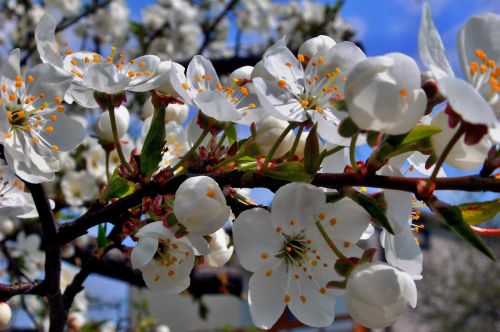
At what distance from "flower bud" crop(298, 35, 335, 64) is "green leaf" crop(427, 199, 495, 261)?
330mm

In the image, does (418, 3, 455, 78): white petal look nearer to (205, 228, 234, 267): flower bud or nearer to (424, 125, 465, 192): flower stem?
(424, 125, 465, 192): flower stem

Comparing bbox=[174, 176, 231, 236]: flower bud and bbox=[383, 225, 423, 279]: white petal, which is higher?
bbox=[174, 176, 231, 236]: flower bud

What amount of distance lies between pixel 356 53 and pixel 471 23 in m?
0.16

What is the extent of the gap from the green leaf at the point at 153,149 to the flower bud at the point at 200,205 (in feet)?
0.29

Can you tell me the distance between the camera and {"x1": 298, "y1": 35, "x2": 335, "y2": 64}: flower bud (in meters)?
0.92

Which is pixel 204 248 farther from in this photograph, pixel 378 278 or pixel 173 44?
pixel 173 44

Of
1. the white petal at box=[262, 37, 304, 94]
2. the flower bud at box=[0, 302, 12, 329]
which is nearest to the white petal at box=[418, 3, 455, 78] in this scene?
the white petal at box=[262, 37, 304, 94]

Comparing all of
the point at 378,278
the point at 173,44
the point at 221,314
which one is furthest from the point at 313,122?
the point at 221,314

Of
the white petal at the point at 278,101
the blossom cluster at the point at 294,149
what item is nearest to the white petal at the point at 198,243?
the blossom cluster at the point at 294,149

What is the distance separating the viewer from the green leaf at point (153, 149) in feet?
2.77

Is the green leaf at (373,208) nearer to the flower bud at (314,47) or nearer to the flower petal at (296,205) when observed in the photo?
the flower petal at (296,205)

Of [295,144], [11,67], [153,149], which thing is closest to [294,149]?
[295,144]

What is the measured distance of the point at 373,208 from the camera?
28.4 inches

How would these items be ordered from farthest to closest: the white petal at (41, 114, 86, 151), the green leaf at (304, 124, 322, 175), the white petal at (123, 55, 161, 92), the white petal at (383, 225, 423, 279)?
the white petal at (41, 114, 86, 151)
the white petal at (123, 55, 161, 92)
the white petal at (383, 225, 423, 279)
the green leaf at (304, 124, 322, 175)
